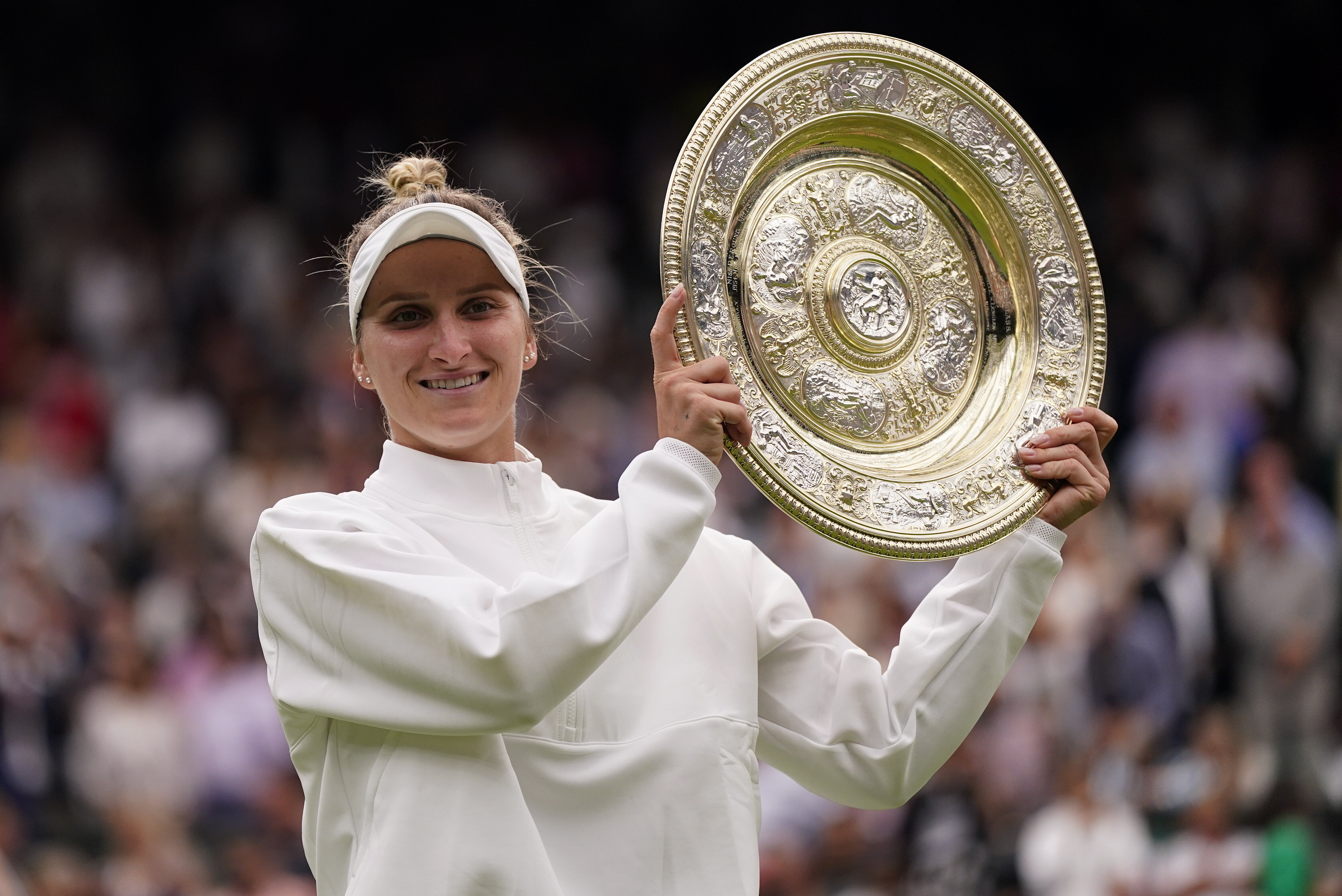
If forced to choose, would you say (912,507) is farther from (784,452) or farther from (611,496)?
(611,496)

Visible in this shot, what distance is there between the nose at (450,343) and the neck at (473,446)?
0.47ft

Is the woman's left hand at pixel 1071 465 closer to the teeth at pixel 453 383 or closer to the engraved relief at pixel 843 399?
the engraved relief at pixel 843 399

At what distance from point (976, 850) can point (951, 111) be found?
13.2 feet

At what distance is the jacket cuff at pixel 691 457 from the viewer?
2324 millimetres

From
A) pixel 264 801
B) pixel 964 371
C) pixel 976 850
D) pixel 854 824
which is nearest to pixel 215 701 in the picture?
pixel 264 801

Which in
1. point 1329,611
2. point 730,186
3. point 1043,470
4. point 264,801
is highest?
point 730,186

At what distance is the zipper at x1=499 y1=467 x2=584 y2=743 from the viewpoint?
2377 millimetres

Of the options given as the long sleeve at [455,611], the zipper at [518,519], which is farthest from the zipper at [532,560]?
the long sleeve at [455,611]

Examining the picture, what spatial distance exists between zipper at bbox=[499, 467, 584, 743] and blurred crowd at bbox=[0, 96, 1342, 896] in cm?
192

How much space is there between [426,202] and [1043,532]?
113 centimetres

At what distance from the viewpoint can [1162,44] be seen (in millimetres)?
11500

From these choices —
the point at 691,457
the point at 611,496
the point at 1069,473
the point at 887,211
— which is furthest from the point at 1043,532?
the point at 611,496

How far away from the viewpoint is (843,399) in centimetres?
268

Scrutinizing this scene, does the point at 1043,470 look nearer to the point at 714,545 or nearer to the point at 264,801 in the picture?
the point at 714,545
